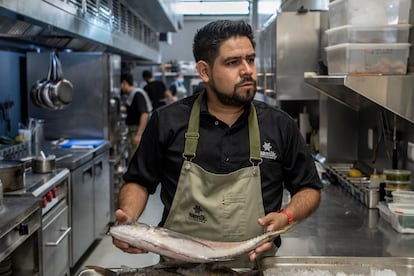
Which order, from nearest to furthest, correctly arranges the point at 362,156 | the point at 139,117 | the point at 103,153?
the point at 362,156 < the point at 103,153 < the point at 139,117

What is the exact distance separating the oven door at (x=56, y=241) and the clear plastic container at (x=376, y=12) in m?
2.14

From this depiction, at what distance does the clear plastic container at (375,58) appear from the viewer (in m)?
2.72

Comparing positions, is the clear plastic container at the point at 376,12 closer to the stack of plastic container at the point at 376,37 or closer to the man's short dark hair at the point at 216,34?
the stack of plastic container at the point at 376,37

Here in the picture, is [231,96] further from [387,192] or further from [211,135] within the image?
[387,192]

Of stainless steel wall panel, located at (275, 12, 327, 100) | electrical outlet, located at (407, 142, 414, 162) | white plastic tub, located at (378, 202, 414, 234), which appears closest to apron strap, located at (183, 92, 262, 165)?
white plastic tub, located at (378, 202, 414, 234)

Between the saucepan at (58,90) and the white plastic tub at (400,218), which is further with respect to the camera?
the saucepan at (58,90)

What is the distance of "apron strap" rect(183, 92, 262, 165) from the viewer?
6.12ft

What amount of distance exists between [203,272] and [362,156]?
2.44 metres

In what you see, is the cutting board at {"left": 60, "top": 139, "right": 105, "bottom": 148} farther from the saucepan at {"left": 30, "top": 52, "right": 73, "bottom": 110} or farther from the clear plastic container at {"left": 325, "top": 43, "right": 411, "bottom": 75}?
the clear plastic container at {"left": 325, "top": 43, "right": 411, "bottom": 75}

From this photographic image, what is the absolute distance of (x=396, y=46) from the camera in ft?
8.92

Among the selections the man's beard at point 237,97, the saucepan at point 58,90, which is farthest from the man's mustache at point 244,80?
the saucepan at point 58,90

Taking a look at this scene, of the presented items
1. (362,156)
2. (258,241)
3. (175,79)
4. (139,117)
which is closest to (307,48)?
(362,156)

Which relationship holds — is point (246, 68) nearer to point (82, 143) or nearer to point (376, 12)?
point (376, 12)

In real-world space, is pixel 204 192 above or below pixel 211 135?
below
